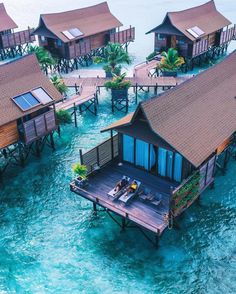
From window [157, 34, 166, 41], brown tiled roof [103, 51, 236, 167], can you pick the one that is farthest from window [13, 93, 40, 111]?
window [157, 34, 166, 41]

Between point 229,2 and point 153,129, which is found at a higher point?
point 153,129

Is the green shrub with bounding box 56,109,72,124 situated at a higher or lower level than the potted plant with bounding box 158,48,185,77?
lower

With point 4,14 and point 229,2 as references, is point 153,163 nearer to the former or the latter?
point 4,14

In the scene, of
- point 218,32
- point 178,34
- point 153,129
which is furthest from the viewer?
point 218,32

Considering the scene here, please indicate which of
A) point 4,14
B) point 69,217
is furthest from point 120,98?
point 4,14

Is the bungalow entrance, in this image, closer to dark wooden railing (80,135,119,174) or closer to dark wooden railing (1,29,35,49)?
dark wooden railing (80,135,119,174)

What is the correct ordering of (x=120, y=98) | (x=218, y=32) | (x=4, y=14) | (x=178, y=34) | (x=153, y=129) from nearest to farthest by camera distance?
(x=153, y=129), (x=120, y=98), (x=178, y=34), (x=218, y=32), (x=4, y=14)

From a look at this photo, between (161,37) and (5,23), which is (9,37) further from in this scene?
(161,37)
